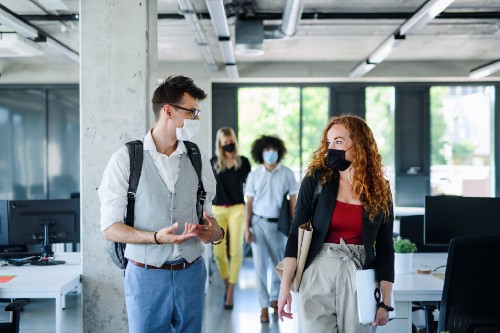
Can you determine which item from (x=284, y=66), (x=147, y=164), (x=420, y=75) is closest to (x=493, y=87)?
(x=420, y=75)

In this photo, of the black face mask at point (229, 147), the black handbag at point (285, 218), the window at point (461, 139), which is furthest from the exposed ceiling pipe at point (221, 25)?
the window at point (461, 139)

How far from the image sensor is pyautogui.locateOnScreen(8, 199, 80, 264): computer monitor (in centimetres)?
467

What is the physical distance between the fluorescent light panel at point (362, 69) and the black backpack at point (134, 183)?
669 cm

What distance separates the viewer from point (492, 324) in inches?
115

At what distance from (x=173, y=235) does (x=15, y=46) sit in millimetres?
5057

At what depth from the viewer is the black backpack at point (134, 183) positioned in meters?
2.67

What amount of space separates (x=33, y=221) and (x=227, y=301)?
264 cm

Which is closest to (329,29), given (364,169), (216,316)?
(216,316)

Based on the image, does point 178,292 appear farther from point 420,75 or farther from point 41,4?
point 420,75

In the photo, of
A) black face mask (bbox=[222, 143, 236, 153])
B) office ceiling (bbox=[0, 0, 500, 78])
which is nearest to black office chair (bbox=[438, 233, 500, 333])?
black face mask (bbox=[222, 143, 236, 153])

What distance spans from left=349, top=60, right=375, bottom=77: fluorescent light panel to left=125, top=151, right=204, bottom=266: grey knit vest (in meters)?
6.88

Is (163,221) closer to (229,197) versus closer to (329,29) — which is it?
(229,197)

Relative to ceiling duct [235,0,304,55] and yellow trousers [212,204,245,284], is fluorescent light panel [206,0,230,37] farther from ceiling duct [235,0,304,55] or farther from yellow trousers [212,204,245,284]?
yellow trousers [212,204,245,284]

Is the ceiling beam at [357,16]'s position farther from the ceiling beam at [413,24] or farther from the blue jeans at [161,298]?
the blue jeans at [161,298]
